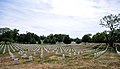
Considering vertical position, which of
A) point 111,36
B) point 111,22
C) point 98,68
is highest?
point 111,22

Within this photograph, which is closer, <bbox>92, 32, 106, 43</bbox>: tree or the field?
the field

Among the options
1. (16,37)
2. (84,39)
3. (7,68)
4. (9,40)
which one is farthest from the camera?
(16,37)

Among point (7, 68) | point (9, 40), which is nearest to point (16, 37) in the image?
point (9, 40)

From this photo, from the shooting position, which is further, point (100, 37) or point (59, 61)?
point (100, 37)

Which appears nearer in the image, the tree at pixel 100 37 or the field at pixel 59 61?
the field at pixel 59 61

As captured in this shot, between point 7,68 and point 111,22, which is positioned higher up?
point 111,22

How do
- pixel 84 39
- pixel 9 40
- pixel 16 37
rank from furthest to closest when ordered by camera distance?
pixel 16 37
pixel 84 39
pixel 9 40

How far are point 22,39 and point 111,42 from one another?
57.7 meters

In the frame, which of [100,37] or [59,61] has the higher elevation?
[100,37]

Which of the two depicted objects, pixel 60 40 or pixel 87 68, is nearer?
pixel 87 68

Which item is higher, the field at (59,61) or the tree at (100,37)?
the tree at (100,37)

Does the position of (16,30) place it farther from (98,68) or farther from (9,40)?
(98,68)

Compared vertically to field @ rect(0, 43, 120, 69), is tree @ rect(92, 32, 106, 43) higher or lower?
higher

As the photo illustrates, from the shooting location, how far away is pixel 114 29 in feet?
182
